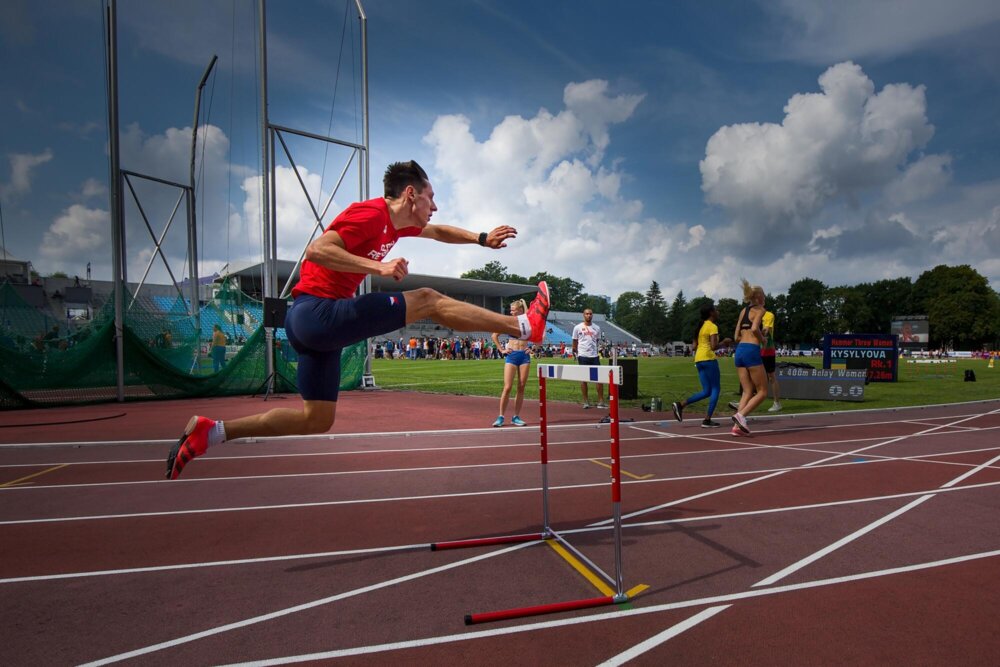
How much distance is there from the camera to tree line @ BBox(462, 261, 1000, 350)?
71.9 metres

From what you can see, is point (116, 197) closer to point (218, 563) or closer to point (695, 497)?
point (218, 563)

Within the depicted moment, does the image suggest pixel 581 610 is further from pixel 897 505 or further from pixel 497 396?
pixel 497 396

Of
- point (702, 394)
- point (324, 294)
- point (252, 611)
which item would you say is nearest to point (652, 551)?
point (252, 611)

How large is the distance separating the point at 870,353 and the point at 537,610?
20253 millimetres

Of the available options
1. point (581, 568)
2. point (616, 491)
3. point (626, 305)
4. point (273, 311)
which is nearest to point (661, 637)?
point (616, 491)

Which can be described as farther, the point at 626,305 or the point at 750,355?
the point at 626,305

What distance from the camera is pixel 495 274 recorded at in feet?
364

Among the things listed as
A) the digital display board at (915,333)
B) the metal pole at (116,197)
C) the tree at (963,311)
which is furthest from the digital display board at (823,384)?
the tree at (963,311)

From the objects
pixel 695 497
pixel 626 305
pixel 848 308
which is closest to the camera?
pixel 695 497

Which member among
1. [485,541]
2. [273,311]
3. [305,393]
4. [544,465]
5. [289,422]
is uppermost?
[273,311]

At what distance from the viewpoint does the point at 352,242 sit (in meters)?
3.30

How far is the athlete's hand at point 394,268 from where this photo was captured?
2867 millimetres

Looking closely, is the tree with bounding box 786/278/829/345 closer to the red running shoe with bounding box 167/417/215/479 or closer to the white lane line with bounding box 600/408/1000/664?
the white lane line with bounding box 600/408/1000/664

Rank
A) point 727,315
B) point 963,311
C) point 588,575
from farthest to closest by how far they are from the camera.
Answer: point 727,315
point 963,311
point 588,575
